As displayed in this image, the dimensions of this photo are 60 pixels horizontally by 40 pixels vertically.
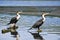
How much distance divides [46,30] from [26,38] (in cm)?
366

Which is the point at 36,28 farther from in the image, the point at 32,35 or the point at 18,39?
the point at 18,39

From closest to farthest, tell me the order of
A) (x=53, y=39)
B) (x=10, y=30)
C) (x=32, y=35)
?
(x=53, y=39)
(x=32, y=35)
(x=10, y=30)

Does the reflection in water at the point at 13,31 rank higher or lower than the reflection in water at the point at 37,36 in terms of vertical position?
lower

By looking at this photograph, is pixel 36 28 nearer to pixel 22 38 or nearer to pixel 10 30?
pixel 10 30

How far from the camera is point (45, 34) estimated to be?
75.0 feet

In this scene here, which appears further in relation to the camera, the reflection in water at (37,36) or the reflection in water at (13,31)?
the reflection in water at (13,31)

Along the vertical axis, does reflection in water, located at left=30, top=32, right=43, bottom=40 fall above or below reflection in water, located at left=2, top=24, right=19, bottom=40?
above

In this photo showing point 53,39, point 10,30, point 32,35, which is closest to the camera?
point 53,39

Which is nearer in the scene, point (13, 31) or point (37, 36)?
point (37, 36)

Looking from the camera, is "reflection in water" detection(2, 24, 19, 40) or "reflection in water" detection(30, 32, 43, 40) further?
"reflection in water" detection(2, 24, 19, 40)

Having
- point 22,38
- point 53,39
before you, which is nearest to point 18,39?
point 22,38

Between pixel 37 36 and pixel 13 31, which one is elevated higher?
pixel 37 36

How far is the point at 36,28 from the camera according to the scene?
81.4 ft

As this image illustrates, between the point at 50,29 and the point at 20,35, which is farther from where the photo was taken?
the point at 50,29
